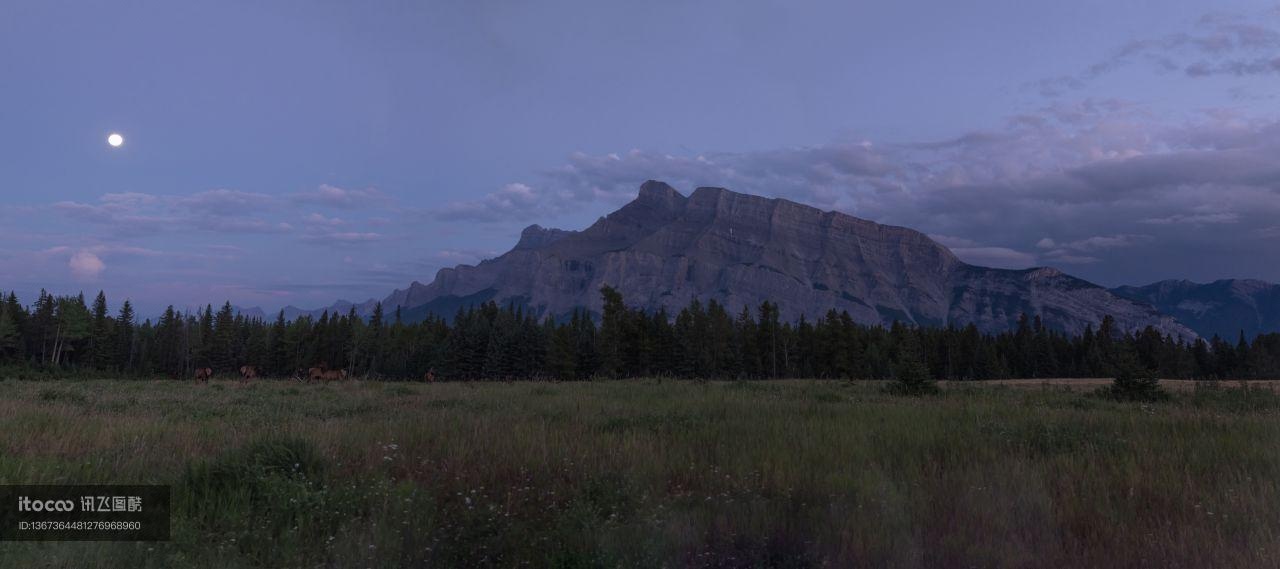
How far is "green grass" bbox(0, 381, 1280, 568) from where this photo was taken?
4.93 m

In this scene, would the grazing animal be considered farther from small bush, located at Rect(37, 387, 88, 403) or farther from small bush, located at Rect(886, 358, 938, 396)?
small bush, located at Rect(886, 358, 938, 396)

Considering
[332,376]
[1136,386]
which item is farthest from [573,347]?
[1136,386]

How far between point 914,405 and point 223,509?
13.3m

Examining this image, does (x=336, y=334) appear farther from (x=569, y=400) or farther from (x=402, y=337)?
(x=569, y=400)

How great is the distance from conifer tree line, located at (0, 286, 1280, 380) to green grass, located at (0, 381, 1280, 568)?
6081 centimetres

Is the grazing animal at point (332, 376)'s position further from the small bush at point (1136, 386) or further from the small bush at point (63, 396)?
the small bush at point (1136, 386)

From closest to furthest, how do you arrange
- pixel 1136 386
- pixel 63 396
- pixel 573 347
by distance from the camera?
pixel 63 396 < pixel 1136 386 < pixel 573 347

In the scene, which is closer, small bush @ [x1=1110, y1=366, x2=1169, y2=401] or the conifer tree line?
small bush @ [x1=1110, y1=366, x2=1169, y2=401]

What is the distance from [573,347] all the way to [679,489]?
72922 millimetres

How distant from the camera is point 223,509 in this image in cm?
582

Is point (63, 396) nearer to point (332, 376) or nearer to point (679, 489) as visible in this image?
point (332, 376)

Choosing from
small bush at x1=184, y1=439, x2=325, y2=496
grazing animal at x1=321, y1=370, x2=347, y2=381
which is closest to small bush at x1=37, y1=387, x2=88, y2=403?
small bush at x1=184, y1=439, x2=325, y2=496

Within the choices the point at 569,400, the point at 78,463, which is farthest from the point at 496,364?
the point at 78,463

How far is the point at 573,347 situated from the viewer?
78.8m
